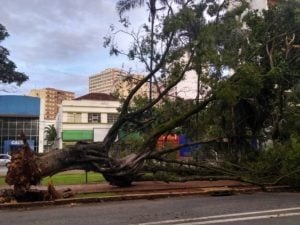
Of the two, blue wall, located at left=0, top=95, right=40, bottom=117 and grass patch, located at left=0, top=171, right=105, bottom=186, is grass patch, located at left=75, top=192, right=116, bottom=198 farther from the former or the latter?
blue wall, located at left=0, top=95, right=40, bottom=117

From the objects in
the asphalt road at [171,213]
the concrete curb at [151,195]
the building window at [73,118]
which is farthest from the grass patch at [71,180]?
the building window at [73,118]

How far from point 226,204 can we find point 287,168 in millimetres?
5904

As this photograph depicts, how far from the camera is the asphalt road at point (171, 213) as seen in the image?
33.1 feet

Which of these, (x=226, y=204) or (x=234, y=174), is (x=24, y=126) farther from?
(x=226, y=204)

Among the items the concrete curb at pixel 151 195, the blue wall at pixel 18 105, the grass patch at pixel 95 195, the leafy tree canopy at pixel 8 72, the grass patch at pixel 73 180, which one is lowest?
the concrete curb at pixel 151 195

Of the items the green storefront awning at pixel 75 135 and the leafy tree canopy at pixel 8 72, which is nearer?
the leafy tree canopy at pixel 8 72

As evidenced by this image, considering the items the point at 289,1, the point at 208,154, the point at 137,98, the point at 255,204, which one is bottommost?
the point at 255,204

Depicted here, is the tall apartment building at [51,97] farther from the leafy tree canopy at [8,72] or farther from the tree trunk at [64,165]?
Result: the tree trunk at [64,165]

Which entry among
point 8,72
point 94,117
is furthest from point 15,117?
point 8,72

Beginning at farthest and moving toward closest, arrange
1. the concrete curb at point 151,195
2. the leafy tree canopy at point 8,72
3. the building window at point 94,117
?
1. the building window at point 94,117
2. the leafy tree canopy at point 8,72
3. the concrete curb at point 151,195

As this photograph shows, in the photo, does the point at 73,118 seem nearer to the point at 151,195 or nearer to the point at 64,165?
the point at 64,165

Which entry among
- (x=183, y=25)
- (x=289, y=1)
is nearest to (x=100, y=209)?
(x=183, y=25)

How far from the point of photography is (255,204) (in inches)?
511

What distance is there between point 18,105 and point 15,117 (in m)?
1.81
